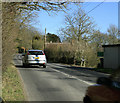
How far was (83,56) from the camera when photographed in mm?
32906

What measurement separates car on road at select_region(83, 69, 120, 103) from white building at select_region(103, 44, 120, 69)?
59.8 ft

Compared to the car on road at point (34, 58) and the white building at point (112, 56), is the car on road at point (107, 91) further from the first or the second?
the white building at point (112, 56)

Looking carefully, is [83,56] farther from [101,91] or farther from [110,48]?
[101,91]

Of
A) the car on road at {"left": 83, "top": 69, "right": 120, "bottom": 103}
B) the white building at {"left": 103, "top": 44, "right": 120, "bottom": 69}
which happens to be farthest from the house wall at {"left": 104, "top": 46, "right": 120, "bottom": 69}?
the car on road at {"left": 83, "top": 69, "right": 120, "bottom": 103}

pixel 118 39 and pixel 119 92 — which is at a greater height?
pixel 118 39

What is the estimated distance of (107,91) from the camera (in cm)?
335

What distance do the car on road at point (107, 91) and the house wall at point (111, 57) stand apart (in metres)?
18.7

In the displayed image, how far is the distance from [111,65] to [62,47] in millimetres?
17073

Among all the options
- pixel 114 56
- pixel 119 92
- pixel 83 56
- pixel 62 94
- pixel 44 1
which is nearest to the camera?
pixel 119 92

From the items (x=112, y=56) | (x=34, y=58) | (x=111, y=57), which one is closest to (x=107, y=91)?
(x=34, y=58)

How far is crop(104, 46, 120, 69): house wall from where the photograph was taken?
22219 mm

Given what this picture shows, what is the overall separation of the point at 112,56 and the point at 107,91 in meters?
20.4

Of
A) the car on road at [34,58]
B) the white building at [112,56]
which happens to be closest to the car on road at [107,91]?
the car on road at [34,58]

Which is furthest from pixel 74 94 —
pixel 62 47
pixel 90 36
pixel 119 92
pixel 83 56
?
pixel 90 36
